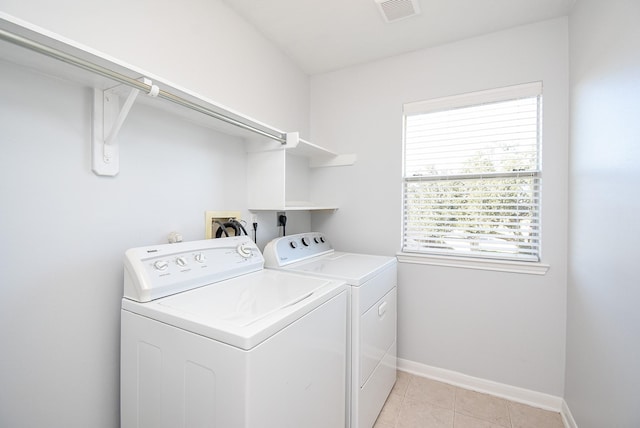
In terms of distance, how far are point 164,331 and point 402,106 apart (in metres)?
2.14

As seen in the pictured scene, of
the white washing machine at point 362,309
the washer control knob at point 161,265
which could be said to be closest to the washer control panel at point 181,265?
the washer control knob at point 161,265

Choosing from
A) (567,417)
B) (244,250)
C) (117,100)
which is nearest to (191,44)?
(117,100)

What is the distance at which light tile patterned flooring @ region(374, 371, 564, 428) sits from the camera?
166 centimetres

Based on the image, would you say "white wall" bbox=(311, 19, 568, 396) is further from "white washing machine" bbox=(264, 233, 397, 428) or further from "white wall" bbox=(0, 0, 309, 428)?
"white wall" bbox=(0, 0, 309, 428)

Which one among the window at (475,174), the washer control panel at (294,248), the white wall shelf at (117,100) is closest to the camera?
the white wall shelf at (117,100)

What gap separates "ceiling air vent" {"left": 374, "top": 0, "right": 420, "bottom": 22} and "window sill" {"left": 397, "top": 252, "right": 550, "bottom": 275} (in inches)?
64.5

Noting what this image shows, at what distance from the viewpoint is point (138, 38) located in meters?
1.24

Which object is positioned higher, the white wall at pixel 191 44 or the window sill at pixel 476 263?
the white wall at pixel 191 44

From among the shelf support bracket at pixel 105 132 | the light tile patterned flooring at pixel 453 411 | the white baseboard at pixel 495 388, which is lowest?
the light tile patterned flooring at pixel 453 411

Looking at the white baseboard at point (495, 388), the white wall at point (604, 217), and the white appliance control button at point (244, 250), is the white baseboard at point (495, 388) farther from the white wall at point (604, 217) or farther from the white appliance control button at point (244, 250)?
the white appliance control button at point (244, 250)

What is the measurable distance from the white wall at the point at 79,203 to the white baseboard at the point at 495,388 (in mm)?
1914

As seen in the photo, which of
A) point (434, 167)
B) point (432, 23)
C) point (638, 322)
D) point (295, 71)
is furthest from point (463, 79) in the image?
point (638, 322)

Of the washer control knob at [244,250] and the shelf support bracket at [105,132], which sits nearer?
the shelf support bracket at [105,132]

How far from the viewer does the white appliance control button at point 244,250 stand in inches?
58.9
